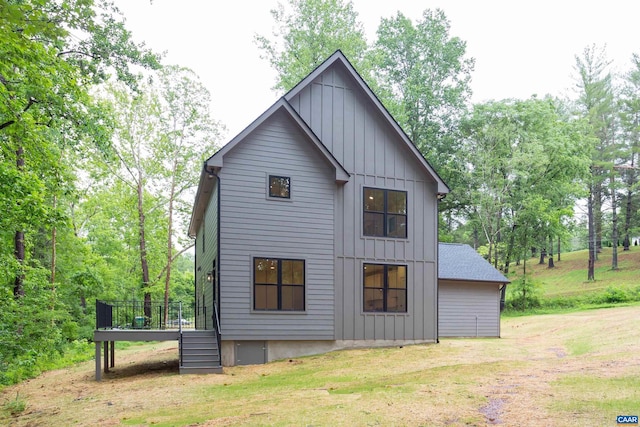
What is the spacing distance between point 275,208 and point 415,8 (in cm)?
2723

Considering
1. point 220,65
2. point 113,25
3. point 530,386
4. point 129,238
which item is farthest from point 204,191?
point 220,65

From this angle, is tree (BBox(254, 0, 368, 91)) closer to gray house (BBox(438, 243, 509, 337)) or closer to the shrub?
gray house (BBox(438, 243, 509, 337))

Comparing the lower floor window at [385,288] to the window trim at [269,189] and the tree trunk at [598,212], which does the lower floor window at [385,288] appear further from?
the tree trunk at [598,212]

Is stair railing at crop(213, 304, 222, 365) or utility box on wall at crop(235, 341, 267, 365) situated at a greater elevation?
stair railing at crop(213, 304, 222, 365)

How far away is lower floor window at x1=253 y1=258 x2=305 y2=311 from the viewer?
14.8m

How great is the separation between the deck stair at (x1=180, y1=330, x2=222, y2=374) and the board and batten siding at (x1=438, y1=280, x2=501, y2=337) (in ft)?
34.3

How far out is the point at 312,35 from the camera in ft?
99.9

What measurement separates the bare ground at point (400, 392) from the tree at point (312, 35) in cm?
1904

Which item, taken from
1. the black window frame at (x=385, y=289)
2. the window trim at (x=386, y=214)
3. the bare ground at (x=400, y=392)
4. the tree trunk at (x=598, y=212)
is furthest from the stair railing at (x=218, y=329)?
the tree trunk at (x=598, y=212)

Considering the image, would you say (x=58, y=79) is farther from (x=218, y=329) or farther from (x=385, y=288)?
(x=385, y=288)

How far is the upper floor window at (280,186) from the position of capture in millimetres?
15281

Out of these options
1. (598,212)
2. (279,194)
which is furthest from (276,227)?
(598,212)

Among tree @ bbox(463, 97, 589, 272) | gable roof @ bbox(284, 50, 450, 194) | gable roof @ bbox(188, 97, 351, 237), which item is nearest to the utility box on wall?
gable roof @ bbox(188, 97, 351, 237)

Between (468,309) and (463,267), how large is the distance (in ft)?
5.77
